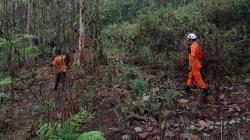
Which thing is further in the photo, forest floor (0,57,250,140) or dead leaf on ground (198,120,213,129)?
dead leaf on ground (198,120,213,129)

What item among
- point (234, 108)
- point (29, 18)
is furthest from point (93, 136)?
point (29, 18)

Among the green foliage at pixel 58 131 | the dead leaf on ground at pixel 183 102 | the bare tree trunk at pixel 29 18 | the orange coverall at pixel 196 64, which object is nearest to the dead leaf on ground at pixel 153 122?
the dead leaf on ground at pixel 183 102

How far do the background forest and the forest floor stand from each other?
3 cm

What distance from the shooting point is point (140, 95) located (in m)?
12.2

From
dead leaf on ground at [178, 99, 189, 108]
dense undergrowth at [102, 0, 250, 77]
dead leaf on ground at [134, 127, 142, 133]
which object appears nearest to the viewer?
dead leaf on ground at [134, 127, 142, 133]

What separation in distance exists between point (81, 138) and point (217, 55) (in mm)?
7174

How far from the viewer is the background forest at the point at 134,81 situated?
32.1 ft

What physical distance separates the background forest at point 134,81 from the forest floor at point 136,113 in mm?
25

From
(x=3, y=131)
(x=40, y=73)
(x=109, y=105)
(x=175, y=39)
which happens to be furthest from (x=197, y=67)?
(x=40, y=73)

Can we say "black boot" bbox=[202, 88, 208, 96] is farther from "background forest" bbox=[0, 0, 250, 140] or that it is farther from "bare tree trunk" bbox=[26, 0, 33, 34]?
"bare tree trunk" bbox=[26, 0, 33, 34]

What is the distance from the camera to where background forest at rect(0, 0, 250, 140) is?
9.77 metres

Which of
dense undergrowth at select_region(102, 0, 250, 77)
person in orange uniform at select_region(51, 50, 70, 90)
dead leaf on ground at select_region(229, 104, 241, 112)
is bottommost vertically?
dead leaf on ground at select_region(229, 104, 241, 112)

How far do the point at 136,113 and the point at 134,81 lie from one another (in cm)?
227

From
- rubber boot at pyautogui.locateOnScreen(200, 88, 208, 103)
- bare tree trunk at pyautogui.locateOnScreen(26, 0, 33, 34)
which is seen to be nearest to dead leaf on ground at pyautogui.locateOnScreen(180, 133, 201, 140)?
rubber boot at pyautogui.locateOnScreen(200, 88, 208, 103)
